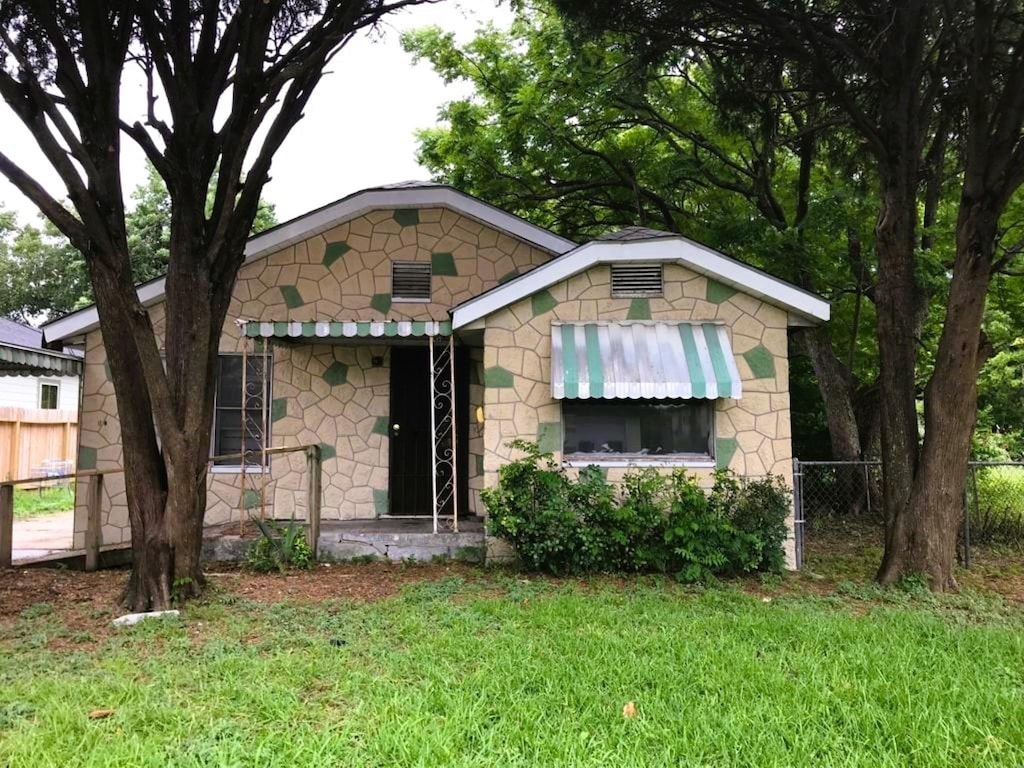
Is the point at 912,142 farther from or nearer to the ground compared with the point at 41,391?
farther from the ground

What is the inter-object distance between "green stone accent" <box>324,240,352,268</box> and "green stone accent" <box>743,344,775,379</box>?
18.9 ft

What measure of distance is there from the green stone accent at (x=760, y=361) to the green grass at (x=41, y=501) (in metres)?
12.2

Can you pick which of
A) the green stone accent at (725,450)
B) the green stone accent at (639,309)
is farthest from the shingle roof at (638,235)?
the green stone accent at (725,450)

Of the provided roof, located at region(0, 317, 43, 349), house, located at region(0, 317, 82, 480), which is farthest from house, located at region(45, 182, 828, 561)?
house, located at region(0, 317, 82, 480)

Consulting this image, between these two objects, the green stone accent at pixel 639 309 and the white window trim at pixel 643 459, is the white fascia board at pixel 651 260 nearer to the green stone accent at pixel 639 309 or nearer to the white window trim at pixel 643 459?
the green stone accent at pixel 639 309

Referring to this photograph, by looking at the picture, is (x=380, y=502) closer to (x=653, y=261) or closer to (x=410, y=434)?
(x=410, y=434)

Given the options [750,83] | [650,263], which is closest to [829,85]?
[750,83]

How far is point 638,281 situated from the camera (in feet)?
26.7

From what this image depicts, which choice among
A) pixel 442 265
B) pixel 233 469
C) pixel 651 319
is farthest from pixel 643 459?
pixel 233 469

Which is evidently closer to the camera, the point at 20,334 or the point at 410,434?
the point at 410,434

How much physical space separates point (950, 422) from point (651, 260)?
11.8ft

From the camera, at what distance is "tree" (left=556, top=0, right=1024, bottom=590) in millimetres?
6637

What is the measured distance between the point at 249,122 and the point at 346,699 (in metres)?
5.38

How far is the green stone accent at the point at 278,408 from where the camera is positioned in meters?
9.38
